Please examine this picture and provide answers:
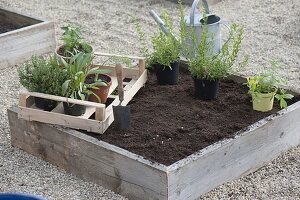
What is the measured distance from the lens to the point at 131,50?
19.8 ft

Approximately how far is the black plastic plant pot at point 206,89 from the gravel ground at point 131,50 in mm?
579

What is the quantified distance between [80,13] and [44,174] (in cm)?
358

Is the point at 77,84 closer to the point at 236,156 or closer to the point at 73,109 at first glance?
the point at 73,109

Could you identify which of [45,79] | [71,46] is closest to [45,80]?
[45,79]

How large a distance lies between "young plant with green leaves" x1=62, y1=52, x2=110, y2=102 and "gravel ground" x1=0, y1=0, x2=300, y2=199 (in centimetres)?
47

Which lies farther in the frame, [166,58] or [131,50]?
[131,50]

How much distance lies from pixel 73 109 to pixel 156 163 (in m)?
0.70

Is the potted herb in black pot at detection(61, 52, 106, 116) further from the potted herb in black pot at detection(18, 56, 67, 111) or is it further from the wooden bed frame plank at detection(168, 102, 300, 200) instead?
Answer: the wooden bed frame plank at detection(168, 102, 300, 200)

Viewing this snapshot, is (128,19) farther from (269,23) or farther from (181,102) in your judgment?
(181,102)

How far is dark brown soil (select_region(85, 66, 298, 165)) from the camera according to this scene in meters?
3.69

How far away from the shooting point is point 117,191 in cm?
366

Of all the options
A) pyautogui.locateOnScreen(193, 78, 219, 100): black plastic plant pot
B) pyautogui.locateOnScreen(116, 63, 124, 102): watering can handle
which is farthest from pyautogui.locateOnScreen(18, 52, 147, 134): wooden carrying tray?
pyautogui.locateOnScreen(193, 78, 219, 100): black plastic plant pot

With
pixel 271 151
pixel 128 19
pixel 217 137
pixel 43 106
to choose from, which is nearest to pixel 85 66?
pixel 43 106

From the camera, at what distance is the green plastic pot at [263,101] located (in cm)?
→ 401
